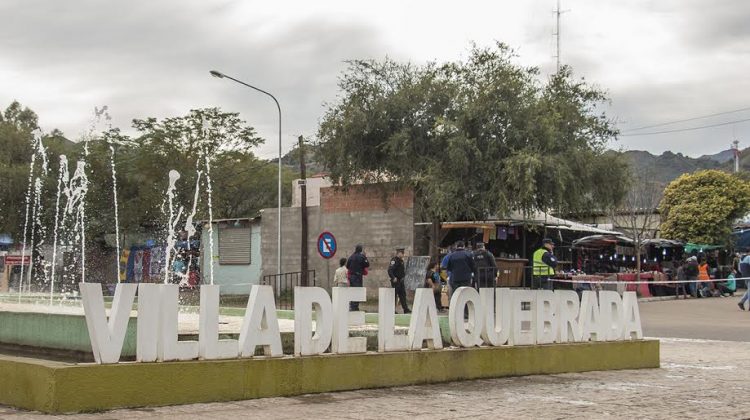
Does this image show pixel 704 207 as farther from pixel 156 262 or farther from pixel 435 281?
pixel 156 262

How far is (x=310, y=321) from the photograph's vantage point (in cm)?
838

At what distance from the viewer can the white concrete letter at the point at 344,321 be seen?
854 cm

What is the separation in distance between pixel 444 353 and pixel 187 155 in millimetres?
35110

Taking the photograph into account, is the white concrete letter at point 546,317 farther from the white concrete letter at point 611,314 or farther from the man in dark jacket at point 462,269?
the man in dark jacket at point 462,269

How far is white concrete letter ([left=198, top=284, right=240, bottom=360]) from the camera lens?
748 centimetres

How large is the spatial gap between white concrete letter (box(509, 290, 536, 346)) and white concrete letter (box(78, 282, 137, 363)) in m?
5.01

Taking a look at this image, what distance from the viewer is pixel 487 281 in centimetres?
1603

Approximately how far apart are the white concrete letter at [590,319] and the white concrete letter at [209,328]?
223 inches

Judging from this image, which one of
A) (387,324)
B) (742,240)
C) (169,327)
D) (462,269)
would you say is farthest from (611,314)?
(742,240)

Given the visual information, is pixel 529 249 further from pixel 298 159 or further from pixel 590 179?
pixel 298 159

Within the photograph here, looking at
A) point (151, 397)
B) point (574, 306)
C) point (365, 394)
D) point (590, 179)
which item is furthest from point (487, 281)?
point (590, 179)

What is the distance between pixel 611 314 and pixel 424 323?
368 cm

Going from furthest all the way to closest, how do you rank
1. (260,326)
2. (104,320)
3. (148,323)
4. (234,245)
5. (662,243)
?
1. (662,243)
2. (234,245)
3. (260,326)
4. (148,323)
5. (104,320)

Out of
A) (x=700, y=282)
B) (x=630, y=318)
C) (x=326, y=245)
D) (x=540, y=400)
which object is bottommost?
(x=540, y=400)
